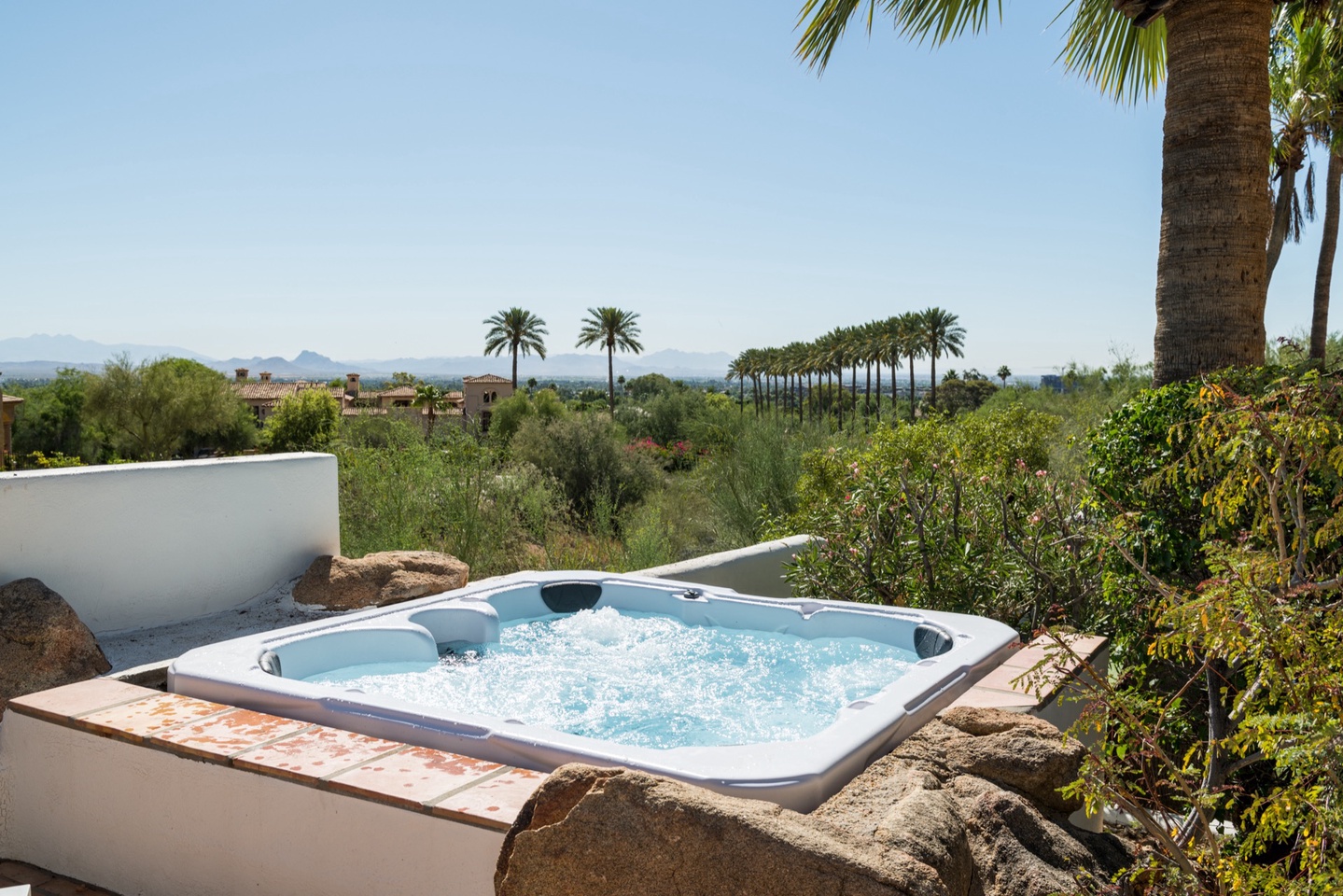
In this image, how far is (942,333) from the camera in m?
42.9

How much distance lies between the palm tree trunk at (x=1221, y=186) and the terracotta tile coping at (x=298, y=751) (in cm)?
398

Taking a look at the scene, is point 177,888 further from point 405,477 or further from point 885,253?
point 885,253

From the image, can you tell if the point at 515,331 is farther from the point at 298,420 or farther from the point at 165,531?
the point at 165,531

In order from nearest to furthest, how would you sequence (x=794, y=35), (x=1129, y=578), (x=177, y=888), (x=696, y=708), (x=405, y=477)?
(x=177, y=888) < (x=1129, y=578) < (x=696, y=708) < (x=794, y=35) < (x=405, y=477)

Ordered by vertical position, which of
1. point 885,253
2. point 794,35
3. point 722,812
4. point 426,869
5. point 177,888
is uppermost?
point 885,253

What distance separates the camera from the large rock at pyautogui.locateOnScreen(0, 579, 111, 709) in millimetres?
4375

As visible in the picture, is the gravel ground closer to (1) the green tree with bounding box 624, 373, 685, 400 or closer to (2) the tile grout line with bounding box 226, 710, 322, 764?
(2) the tile grout line with bounding box 226, 710, 322, 764

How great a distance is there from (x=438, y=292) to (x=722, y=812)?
43031 millimetres

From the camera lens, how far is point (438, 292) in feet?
140

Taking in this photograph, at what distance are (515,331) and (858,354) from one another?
18.7 metres

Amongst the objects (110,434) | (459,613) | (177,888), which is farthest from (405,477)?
(110,434)

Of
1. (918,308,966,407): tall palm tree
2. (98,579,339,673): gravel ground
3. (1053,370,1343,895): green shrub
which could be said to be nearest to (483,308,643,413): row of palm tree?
(918,308,966,407): tall palm tree

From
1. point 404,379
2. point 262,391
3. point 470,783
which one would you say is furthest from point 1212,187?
point 404,379

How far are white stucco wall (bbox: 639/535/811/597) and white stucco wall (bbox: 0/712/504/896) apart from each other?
342 cm
